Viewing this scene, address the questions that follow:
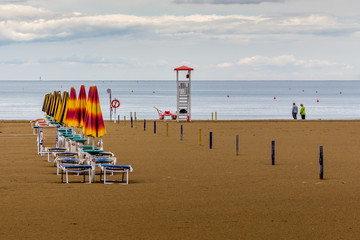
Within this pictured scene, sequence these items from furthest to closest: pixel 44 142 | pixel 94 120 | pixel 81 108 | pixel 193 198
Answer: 1. pixel 44 142
2. pixel 81 108
3. pixel 94 120
4. pixel 193 198

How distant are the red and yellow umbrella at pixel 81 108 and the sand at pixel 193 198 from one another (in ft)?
5.52

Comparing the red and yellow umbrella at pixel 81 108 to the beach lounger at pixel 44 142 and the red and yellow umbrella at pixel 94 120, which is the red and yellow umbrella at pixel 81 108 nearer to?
Answer: the beach lounger at pixel 44 142

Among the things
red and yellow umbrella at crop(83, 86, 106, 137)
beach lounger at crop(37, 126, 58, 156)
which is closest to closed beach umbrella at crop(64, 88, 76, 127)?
beach lounger at crop(37, 126, 58, 156)

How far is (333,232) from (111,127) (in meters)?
26.8

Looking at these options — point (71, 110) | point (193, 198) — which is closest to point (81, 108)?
point (71, 110)

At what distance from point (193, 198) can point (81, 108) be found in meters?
7.52

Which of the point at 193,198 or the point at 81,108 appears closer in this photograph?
the point at 193,198

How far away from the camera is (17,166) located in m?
17.3

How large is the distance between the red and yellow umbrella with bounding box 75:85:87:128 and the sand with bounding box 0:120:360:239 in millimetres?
1683

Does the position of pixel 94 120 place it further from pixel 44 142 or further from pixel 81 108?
pixel 44 142

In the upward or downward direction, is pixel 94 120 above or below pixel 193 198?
above

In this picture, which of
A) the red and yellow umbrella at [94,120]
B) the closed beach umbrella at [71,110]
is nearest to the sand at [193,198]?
the red and yellow umbrella at [94,120]

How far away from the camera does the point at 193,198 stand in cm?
1209

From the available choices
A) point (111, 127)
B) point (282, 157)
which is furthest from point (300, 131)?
point (282, 157)
